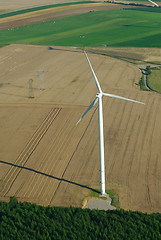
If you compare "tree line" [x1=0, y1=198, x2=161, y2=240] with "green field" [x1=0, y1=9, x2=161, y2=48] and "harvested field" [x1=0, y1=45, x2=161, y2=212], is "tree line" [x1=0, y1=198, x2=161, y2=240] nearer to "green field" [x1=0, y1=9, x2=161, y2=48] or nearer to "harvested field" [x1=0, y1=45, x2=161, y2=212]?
"harvested field" [x1=0, y1=45, x2=161, y2=212]

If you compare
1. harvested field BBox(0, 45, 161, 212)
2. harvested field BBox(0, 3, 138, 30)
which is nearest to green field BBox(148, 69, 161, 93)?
harvested field BBox(0, 45, 161, 212)

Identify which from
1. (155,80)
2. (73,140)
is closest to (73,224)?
(73,140)


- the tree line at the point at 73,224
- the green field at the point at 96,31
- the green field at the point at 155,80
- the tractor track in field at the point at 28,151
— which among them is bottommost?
the tree line at the point at 73,224

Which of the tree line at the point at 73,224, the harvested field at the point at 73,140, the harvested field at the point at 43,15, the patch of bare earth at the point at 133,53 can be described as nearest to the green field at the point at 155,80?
the harvested field at the point at 73,140

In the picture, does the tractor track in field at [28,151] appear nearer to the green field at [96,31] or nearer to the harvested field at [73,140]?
the harvested field at [73,140]

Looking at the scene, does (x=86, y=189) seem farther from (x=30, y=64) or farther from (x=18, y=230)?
(x=30, y=64)

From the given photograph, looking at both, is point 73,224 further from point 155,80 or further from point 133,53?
point 133,53

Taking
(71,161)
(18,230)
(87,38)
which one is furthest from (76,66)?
(18,230)
